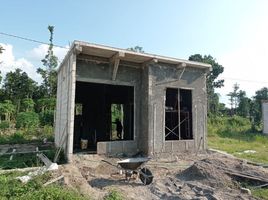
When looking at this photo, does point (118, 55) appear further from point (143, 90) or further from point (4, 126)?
point (4, 126)

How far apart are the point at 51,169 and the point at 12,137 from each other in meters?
11.4

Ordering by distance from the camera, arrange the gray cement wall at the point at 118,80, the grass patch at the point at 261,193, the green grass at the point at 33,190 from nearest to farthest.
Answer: the green grass at the point at 33,190 → the grass patch at the point at 261,193 → the gray cement wall at the point at 118,80

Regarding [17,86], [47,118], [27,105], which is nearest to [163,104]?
[47,118]

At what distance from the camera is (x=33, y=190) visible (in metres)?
5.36

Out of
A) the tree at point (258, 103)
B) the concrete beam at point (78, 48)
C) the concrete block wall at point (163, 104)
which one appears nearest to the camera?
the concrete beam at point (78, 48)

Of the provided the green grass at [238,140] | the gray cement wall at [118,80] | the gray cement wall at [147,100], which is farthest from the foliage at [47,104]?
the green grass at [238,140]

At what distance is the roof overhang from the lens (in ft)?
29.2

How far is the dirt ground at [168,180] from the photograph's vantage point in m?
5.92

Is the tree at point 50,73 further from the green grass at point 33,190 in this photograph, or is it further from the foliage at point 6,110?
the green grass at point 33,190

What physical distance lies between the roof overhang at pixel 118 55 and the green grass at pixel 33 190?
4.85 m

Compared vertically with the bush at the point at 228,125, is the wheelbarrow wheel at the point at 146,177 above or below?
below

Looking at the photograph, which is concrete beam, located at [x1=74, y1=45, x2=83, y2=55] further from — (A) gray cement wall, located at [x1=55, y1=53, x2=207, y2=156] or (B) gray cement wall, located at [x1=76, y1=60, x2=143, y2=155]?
(B) gray cement wall, located at [x1=76, y1=60, x2=143, y2=155]

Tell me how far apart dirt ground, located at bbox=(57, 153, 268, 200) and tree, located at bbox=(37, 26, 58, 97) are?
67.0 ft

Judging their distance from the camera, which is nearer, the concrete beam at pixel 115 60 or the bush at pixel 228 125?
the concrete beam at pixel 115 60
